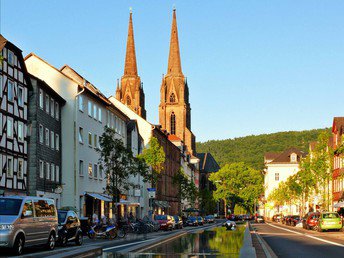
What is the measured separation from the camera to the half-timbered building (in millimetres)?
45156

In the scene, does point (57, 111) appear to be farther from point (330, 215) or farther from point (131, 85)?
point (131, 85)

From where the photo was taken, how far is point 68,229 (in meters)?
29.7

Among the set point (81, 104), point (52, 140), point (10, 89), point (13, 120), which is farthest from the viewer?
point (81, 104)

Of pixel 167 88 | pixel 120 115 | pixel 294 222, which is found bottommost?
pixel 294 222

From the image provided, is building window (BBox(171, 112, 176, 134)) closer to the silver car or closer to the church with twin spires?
the church with twin spires

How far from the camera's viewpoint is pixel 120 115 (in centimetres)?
7644

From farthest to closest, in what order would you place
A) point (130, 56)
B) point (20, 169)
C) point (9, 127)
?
1. point (130, 56)
2. point (20, 169)
3. point (9, 127)

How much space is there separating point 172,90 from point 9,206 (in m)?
133

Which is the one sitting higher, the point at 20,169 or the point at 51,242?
the point at 20,169

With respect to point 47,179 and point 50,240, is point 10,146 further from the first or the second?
point 50,240

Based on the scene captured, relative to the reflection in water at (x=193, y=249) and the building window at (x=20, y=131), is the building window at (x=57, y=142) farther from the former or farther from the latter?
the reflection in water at (x=193, y=249)

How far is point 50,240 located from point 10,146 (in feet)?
70.6

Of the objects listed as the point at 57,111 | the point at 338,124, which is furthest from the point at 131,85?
the point at 57,111

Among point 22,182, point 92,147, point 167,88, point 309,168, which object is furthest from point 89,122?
point 167,88
